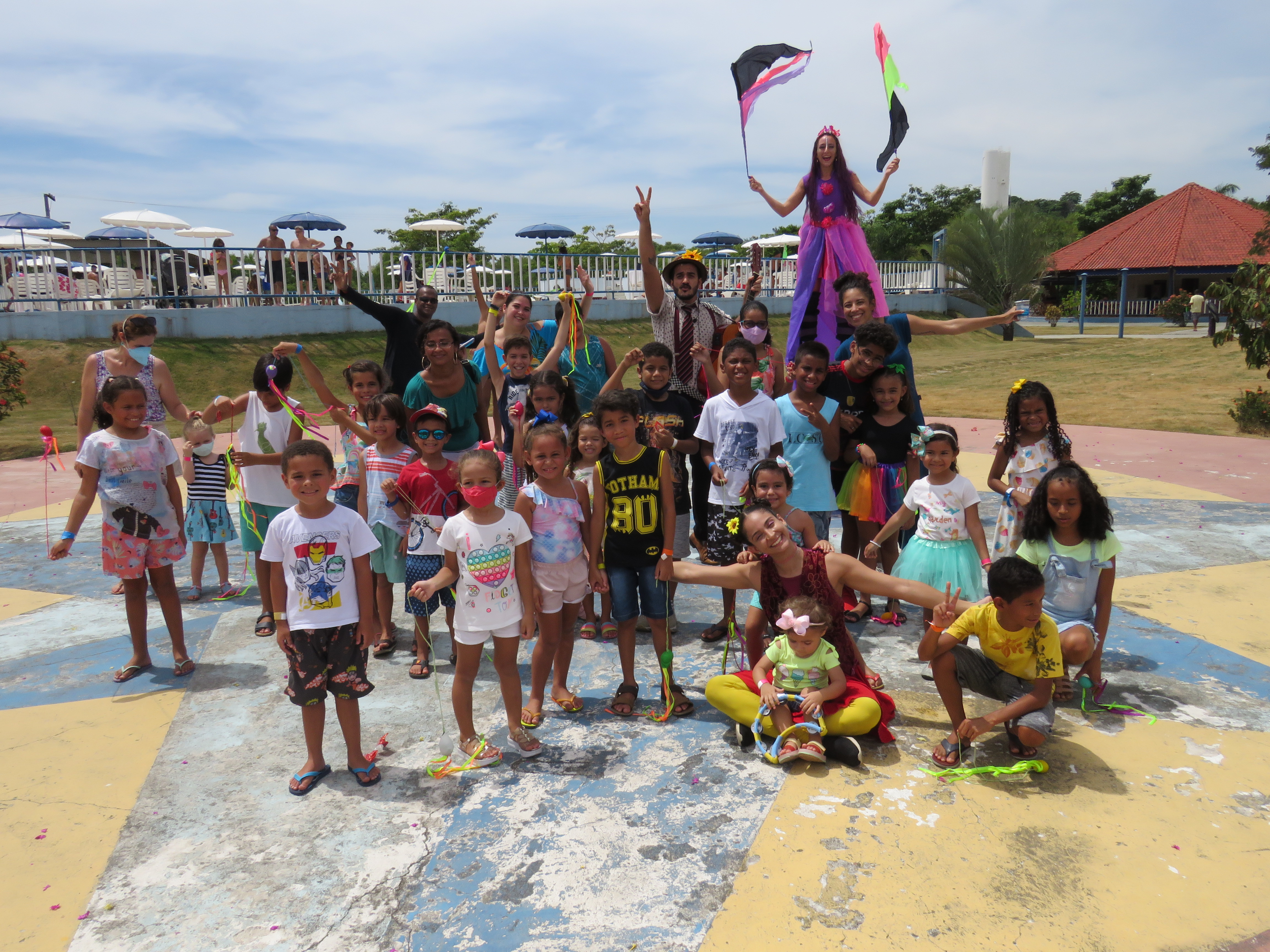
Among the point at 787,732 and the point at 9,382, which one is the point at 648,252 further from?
the point at 9,382

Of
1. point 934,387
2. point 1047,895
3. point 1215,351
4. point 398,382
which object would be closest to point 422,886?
point 1047,895

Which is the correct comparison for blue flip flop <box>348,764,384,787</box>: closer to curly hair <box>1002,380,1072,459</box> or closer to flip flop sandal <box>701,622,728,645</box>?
flip flop sandal <box>701,622,728,645</box>

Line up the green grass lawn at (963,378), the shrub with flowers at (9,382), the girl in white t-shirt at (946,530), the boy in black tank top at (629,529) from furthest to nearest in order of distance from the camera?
the green grass lawn at (963,378) → the shrub with flowers at (9,382) → the girl in white t-shirt at (946,530) → the boy in black tank top at (629,529)

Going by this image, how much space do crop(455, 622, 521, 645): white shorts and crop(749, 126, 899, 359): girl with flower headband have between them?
3.03 m

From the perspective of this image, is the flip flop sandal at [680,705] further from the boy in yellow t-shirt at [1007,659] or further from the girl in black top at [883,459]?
the girl in black top at [883,459]

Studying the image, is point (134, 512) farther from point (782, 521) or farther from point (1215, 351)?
point (1215, 351)

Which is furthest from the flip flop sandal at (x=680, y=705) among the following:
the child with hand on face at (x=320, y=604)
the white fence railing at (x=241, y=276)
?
the white fence railing at (x=241, y=276)

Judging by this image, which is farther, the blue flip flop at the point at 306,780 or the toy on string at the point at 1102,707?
the toy on string at the point at 1102,707

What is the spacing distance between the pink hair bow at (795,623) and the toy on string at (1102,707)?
1400 mm

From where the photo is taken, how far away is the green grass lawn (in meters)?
11.8

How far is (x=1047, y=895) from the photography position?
8.34 ft

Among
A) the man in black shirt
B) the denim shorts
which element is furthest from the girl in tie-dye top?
the man in black shirt

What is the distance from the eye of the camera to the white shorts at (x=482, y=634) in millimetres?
3408

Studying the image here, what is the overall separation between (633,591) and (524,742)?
84cm
